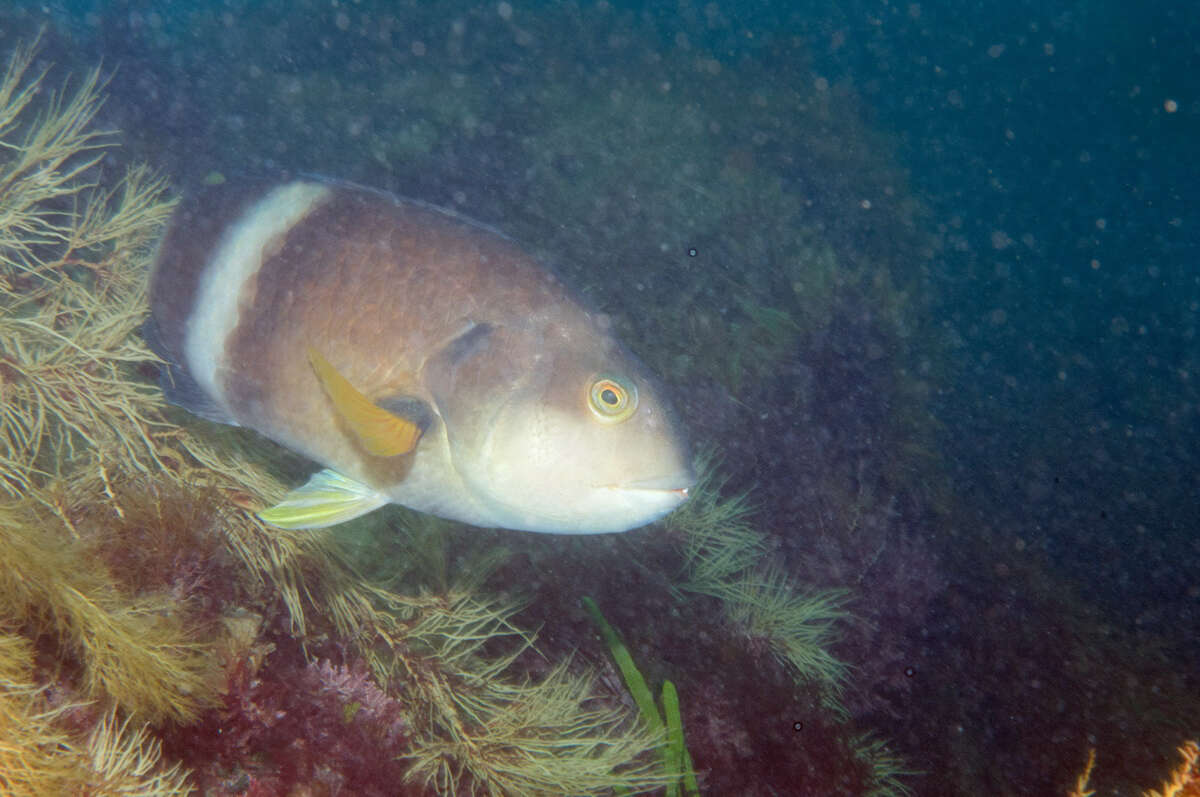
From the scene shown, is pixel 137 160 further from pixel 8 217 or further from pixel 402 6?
pixel 402 6

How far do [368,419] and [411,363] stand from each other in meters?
0.35

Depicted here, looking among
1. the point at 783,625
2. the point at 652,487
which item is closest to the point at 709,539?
the point at 783,625

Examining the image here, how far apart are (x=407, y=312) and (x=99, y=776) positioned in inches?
73.9

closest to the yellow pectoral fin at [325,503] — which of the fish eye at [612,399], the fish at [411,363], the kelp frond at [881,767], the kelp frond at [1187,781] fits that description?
Result: the fish at [411,363]

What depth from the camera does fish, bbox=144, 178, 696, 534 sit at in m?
1.99

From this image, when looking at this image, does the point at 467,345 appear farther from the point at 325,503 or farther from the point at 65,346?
the point at 65,346

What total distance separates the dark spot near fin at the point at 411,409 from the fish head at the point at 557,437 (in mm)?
54

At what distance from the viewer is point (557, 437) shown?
1.98 meters

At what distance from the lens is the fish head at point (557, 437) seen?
1.98 m

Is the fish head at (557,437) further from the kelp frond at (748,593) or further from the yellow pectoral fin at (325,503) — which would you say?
the kelp frond at (748,593)

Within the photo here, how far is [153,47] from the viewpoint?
31.7ft

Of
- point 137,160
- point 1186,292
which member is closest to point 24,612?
point 137,160

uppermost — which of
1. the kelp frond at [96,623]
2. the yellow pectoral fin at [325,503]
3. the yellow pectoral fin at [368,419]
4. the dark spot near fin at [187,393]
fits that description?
the yellow pectoral fin at [368,419]

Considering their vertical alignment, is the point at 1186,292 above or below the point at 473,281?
above
